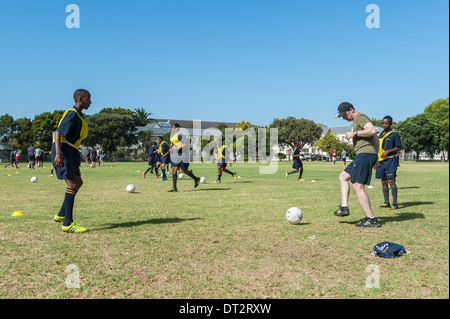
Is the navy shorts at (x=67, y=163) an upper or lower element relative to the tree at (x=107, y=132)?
lower

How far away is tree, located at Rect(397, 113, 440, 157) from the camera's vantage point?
238 feet

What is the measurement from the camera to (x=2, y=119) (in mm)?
75875

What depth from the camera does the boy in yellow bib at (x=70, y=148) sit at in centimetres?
586

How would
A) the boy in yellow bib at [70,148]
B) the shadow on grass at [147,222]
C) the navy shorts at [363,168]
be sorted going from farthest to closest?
1. the shadow on grass at [147,222]
2. the navy shorts at [363,168]
3. the boy in yellow bib at [70,148]

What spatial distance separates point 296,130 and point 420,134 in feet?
84.4

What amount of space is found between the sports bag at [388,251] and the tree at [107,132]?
68529mm

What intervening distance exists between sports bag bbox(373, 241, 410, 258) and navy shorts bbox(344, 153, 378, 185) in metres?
1.86

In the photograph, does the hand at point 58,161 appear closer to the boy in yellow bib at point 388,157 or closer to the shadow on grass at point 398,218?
the shadow on grass at point 398,218

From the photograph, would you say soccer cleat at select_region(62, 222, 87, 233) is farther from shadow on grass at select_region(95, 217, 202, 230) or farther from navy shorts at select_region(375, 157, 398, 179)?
navy shorts at select_region(375, 157, 398, 179)

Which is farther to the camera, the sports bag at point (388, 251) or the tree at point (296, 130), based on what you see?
the tree at point (296, 130)

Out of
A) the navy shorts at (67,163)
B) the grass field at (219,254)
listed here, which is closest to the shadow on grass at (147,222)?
the grass field at (219,254)

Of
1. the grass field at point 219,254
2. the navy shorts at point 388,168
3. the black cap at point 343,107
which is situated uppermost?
the black cap at point 343,107
